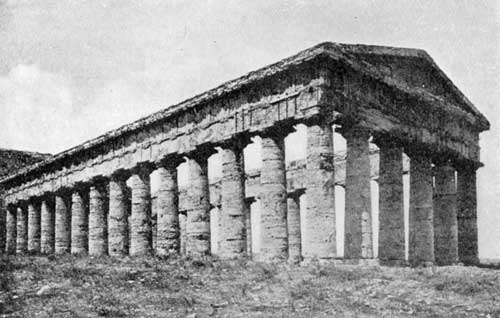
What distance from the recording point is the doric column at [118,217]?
103ft

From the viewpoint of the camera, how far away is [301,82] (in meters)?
21.2

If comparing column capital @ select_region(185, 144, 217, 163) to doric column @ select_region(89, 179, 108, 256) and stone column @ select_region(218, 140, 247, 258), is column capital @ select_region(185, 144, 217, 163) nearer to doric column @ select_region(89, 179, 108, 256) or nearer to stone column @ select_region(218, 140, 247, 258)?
stone column @ select_region(218, 140, 247, 258)

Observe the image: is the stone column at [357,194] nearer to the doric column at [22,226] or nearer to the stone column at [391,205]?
the stone column at [391,205]

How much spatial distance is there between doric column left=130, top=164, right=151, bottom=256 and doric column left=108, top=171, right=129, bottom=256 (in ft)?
5.17

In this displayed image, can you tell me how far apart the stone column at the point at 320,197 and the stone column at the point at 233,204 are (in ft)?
13.2

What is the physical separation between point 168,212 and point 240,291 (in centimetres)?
1378

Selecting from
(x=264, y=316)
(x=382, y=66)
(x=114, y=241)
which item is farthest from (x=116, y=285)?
(x=114, y=241)

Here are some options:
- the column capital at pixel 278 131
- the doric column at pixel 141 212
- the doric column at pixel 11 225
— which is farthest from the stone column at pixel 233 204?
the doric column at pixel 11 225

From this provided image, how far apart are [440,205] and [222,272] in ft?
44.9

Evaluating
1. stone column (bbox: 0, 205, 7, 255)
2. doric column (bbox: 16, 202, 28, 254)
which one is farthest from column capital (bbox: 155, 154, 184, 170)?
stone column (bbox: 0, 205, 7, 255)

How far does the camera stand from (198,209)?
2583 cm

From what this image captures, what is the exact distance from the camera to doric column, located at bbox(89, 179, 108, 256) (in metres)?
33.1

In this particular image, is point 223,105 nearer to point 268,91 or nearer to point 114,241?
point 268,91

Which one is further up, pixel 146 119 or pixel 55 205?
pixel 146 119
